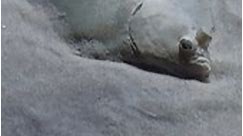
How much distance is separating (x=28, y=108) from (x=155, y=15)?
2.10 ft

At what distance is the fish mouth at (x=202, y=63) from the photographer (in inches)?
75.9

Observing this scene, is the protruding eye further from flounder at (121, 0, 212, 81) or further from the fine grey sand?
the fine grey sand

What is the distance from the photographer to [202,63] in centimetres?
194

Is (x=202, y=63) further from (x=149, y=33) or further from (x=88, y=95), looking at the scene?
(x=88, y=95)

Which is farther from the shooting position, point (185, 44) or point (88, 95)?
point (185, 44)

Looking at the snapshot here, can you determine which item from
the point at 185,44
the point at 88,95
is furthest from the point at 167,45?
the point at 88,95

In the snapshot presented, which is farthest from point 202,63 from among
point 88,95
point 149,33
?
point 88,95

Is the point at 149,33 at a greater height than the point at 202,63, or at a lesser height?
greater

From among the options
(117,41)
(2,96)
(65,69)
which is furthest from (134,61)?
(2,96)

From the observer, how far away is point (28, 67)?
1.74m

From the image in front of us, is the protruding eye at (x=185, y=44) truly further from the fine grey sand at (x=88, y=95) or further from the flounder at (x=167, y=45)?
the fine grey sand at (x=88, y=95)

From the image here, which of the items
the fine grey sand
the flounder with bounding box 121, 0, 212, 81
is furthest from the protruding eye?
the fine grey sand

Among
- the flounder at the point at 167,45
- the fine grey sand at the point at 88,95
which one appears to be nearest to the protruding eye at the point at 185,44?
the flounder at the point at 167,45

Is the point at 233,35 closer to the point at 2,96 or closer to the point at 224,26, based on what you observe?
the point at 224,26
